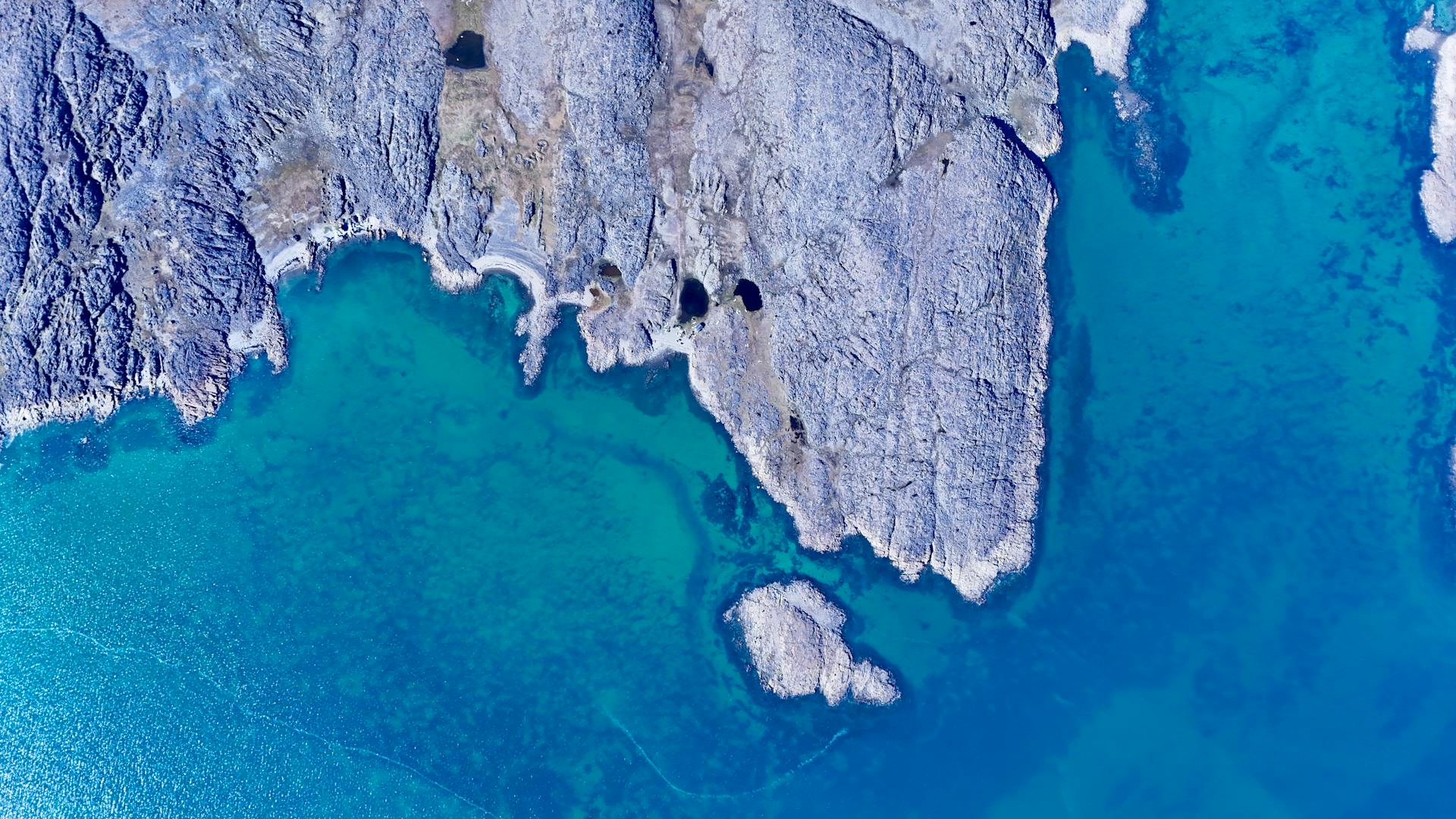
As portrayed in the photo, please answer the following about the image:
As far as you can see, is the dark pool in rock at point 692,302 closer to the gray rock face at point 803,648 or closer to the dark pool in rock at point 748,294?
the dark pool in rock at point 748,294

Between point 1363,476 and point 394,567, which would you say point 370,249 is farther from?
point 1363,476

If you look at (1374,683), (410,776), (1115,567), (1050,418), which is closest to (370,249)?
(410,776)

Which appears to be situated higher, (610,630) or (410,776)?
(610,630)

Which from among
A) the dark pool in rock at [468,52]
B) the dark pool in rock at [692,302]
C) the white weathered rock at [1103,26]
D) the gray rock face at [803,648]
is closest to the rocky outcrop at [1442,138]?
the white weathered rock at [1103,26]

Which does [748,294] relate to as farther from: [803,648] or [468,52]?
[468,52]

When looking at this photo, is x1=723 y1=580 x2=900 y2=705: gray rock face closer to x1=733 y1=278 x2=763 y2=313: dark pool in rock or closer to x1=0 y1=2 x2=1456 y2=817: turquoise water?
x1=0 y1=2 x2=1456 y2=817: turquoise water

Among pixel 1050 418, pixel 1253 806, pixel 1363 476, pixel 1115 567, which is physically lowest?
pixel 1253 806
